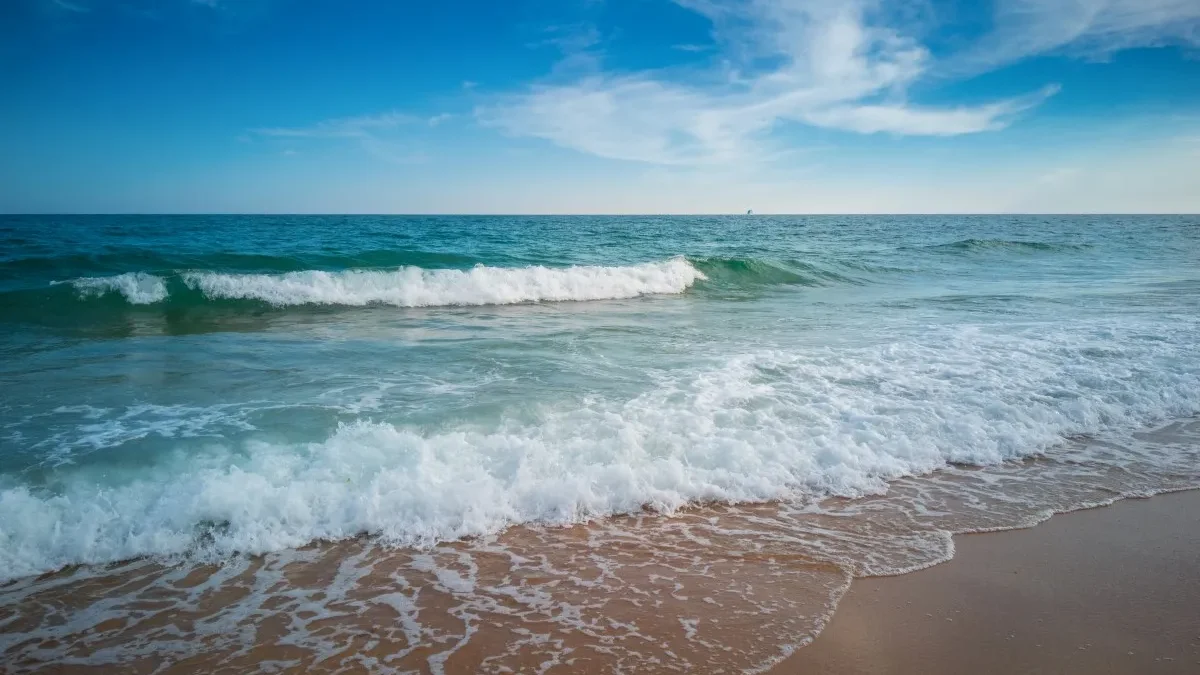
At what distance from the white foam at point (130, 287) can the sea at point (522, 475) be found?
1895 mm

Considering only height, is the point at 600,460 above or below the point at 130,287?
below

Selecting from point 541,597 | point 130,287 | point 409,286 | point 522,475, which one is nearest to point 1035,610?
→ point 541,597

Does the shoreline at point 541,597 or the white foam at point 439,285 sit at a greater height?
the white foam at point 439,285

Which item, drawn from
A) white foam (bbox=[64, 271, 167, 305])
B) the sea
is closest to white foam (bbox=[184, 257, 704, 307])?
white foam (bbox=[64, 271, 167, 305])

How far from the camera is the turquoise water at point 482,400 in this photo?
4246 mm

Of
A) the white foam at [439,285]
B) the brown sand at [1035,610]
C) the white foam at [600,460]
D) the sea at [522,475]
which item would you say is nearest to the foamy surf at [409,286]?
the white foam at [439,285]

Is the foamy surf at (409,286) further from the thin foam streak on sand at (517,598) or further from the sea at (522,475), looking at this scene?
the thin foam streak on sand at (517,598)

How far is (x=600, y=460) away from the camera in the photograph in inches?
194

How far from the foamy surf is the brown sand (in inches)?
479

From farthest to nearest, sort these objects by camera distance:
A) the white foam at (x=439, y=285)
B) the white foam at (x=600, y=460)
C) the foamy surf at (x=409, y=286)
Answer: the white foam at (x=439, y=285) → the foamy surf at (x=409, y=286) → the white foam at (x=600, y=460)

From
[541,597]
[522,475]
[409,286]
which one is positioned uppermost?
[409,286]

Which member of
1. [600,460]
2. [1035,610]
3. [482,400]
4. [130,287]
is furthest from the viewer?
[130,287]

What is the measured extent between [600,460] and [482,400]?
1873 mm

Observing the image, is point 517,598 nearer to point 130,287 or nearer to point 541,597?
point 541,597
